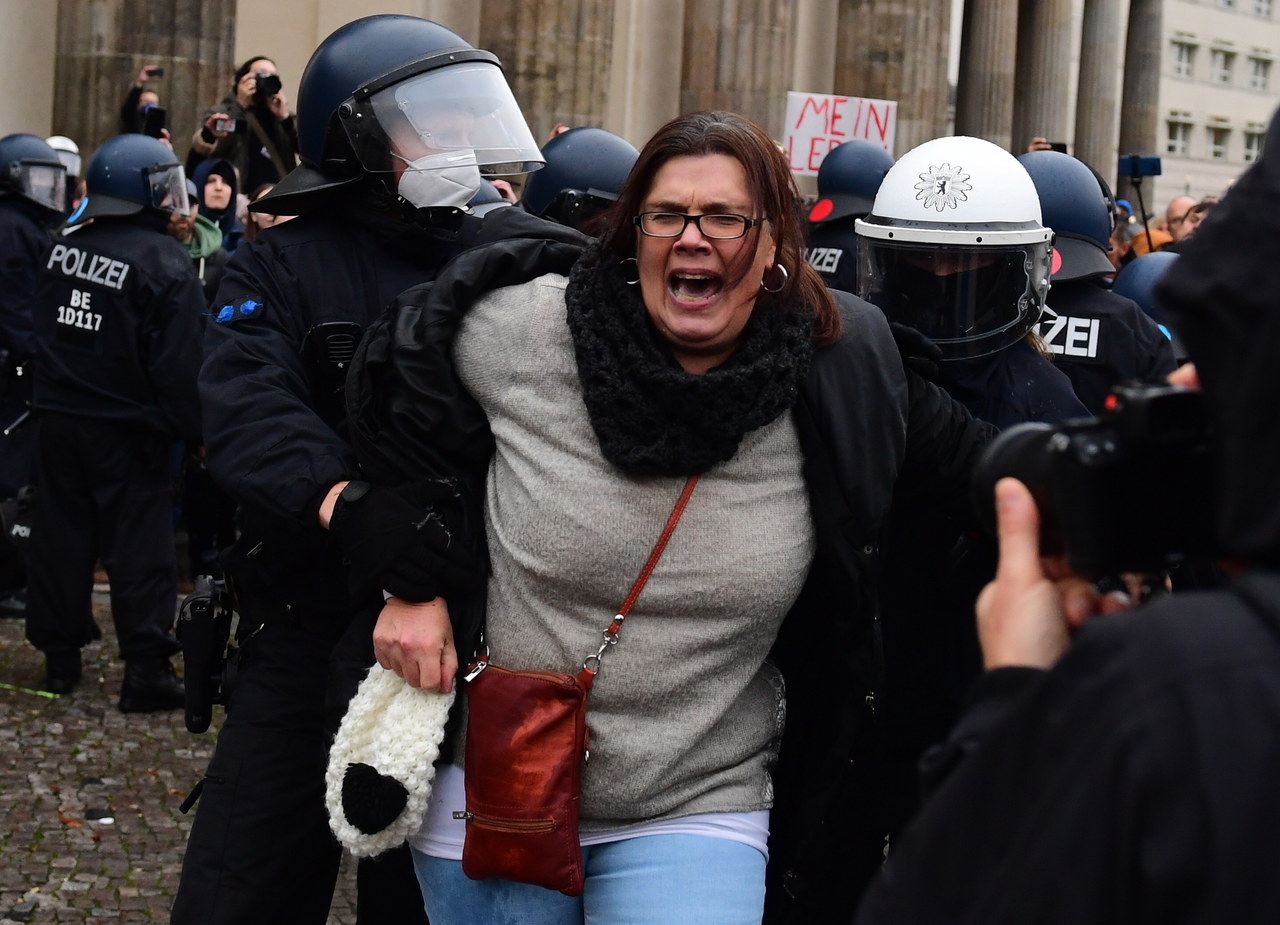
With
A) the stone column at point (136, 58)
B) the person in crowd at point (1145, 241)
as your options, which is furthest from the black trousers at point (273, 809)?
the person in crowd at point (1145, 241)

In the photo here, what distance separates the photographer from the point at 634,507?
248cm

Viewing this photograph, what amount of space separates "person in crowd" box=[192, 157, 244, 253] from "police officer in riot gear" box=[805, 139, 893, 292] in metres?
3.50

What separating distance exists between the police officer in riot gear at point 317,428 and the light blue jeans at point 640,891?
0.36m

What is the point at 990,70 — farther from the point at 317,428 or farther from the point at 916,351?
the point at 317,428

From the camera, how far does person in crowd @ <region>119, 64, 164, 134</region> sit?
1009 centimetres

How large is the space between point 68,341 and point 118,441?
412 millimetres

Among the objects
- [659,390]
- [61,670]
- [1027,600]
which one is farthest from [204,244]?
[1027,600]

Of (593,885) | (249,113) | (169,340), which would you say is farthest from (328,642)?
(249,113)

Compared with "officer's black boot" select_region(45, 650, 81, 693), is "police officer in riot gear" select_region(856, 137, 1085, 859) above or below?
above

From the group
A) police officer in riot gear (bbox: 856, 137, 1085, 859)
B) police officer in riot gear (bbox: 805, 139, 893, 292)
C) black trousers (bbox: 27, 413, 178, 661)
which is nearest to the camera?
police officer in riot gear (bbox: 856, 137, 1085, 859)

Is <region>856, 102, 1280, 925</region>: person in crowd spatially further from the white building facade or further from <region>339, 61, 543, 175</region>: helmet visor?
the white building facade

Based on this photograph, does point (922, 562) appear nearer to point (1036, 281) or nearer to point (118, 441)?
point (1036, 281)

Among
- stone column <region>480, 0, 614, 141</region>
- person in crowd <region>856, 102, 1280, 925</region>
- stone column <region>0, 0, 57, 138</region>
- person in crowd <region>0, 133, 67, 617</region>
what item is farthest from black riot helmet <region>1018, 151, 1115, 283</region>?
stone column <region>0, 0, 57, 138</region>

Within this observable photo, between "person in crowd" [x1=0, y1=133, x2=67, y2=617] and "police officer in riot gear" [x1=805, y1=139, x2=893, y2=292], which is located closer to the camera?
"police officer in riot gear" [x1=805, y1=139, x2=893, y2=292]
